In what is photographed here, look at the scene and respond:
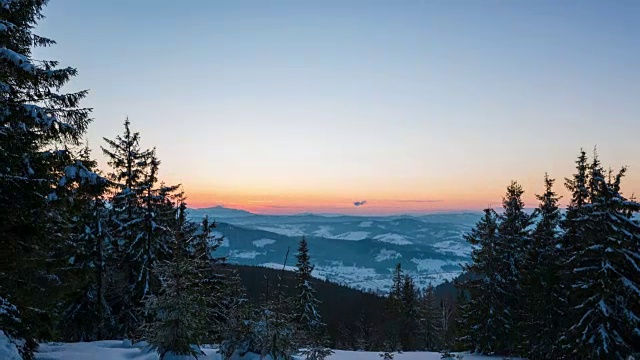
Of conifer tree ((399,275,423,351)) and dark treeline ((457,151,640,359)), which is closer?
dark treeline ((457,151,640,359))

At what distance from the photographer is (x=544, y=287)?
22.8 m

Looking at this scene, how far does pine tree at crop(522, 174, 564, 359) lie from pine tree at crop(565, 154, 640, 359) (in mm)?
2150

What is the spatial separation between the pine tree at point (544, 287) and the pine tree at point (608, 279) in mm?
2150

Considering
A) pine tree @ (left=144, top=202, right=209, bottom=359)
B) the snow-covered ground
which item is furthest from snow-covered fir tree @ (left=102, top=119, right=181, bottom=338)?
pine tree @ (left=144, top=202, right=209, bottom=359)

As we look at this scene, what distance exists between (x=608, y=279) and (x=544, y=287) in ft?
14.5

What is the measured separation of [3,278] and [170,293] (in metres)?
4.31

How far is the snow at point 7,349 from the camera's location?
9253 millimetres

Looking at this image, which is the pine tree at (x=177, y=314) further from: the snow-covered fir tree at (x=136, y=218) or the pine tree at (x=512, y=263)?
the pine tree at (x=512, y=263)

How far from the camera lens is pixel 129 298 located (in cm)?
2572

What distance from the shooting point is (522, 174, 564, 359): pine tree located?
22547mm

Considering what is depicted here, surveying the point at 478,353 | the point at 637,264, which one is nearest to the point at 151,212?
the point at 478,353

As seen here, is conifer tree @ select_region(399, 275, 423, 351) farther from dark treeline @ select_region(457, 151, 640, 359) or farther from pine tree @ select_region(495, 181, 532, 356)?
pine tree @ select_region(495, 181, 532, 356)

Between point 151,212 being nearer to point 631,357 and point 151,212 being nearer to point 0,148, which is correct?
point 0,148

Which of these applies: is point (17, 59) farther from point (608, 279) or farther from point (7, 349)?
point (608, 279)
